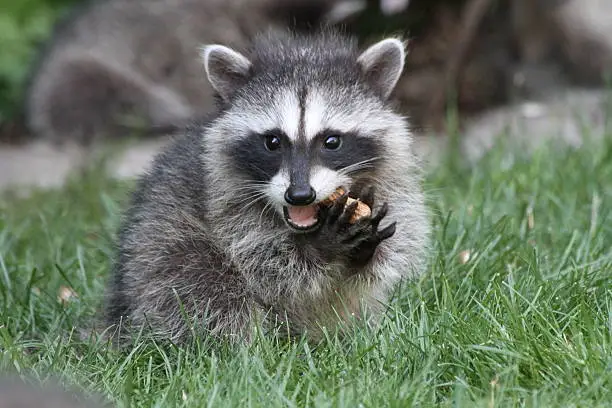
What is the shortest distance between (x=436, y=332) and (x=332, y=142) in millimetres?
911

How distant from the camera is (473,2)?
8969 millimetres

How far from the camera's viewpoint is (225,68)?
484 centimetres

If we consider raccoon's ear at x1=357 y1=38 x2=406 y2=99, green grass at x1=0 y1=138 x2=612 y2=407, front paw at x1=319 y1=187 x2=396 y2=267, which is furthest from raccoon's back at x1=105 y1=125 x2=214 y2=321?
raccoon's ear at x1=357 y1=38 x2=406 y2=99

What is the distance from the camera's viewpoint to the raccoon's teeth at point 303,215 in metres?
4.48

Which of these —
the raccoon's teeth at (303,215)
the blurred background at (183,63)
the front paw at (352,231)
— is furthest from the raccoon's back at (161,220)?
the blurred background at (183,63)

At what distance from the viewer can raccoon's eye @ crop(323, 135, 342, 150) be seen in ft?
14.8

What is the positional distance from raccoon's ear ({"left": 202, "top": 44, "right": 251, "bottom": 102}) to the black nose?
792 millimetres

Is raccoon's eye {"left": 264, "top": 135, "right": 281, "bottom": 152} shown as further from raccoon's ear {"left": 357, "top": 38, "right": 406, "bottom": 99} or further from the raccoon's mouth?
raccoon's ear {"left": 357, "top": 38, "right": 406, "bottom": 99}

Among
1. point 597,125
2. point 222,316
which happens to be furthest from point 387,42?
point 597,125

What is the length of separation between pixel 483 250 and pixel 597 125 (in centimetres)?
312

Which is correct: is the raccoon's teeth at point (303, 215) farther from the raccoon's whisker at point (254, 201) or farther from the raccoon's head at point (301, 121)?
the raccoon's whisker at point (254, 201)

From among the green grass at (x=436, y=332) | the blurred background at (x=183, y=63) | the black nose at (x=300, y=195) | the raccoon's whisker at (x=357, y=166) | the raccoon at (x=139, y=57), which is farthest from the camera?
the raccoon at (x=139, y=57)

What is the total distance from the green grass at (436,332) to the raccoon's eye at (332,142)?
0.71m

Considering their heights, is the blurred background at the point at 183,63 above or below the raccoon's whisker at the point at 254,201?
below
